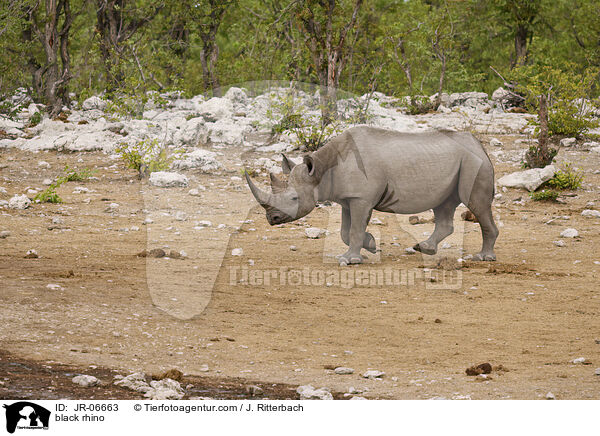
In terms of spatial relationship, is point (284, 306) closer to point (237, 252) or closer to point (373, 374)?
point (373, 374)

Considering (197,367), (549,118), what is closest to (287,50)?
(549,118)

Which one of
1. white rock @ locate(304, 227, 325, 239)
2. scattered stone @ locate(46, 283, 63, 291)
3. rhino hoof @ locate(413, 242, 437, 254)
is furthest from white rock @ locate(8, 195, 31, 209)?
rhino hoof @ locate(413, 242, 437, 254)

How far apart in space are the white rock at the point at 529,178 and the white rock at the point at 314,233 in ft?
14.4

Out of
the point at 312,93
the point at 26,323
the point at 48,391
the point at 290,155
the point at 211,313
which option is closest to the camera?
the point at 48,391

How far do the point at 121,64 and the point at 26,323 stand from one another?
52.6ft

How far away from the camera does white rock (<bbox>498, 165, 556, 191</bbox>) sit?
42.8 feet

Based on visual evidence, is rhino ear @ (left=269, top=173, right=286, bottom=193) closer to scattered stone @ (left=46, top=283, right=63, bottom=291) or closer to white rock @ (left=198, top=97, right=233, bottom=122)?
scattered stone @ (left=46, top=283, right=63, bottom=291)

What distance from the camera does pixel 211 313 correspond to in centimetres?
671

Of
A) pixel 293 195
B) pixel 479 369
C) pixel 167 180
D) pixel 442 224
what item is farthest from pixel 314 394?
pixel 167 180

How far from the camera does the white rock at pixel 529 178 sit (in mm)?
13047

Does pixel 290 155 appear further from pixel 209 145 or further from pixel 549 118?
pixel 549 118

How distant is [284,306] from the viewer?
711 cm

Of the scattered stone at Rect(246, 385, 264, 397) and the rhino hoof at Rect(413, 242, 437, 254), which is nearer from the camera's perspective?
the scattered stone at Rect(246, 385, 264, 397)

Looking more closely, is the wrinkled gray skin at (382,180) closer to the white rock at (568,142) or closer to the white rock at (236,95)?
the white rock at (568,142)
